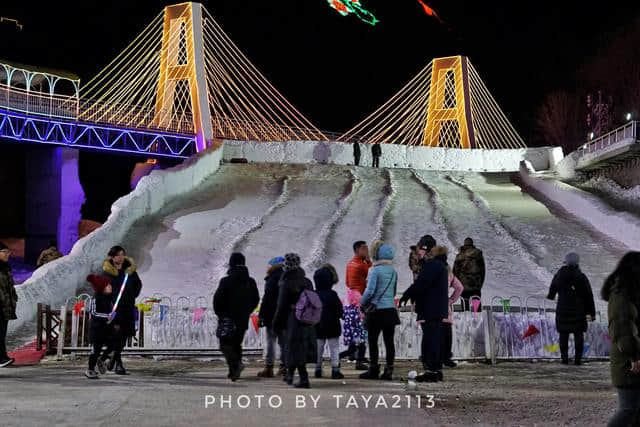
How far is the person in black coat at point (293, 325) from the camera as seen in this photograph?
10445 millimetres

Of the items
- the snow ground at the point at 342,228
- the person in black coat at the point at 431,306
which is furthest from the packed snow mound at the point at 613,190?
the person in black coat at the point at 431,306

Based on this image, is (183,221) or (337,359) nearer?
(337,359)

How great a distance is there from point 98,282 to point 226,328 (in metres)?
1.45

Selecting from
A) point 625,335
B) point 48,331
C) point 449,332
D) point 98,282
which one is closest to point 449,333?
point 449,332

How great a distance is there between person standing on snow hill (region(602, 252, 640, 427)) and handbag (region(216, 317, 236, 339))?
204 inches

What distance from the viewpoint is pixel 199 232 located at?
2516cm

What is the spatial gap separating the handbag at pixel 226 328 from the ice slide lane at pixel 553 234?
28.0 ft

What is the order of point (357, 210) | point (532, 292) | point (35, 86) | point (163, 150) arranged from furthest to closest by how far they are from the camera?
1. point (163, 150)
2. point (35, 86)
3. point (357, 210)
4. point (532, 292)

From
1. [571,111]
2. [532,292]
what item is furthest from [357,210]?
[571,111]

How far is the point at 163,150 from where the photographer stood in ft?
219

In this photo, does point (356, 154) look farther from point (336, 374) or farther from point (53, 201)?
point (336, 374)

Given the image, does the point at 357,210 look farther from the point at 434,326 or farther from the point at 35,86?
the point at 35,86

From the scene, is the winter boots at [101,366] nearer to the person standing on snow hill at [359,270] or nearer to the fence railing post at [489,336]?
the person standing on snow hill at [359,270]

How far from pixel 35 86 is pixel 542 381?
Answer: 54984 millimetres
